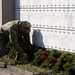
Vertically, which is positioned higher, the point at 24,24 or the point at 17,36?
the point at 24,24

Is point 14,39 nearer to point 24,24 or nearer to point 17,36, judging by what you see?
point 17,36

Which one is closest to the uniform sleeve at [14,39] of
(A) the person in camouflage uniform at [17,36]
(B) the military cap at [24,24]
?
(A) the person in camouflage uniform at [17,36]

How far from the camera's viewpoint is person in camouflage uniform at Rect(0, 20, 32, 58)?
12.1 meters

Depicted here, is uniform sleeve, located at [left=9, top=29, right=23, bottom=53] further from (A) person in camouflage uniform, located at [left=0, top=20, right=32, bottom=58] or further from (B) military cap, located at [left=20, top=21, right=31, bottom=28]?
(B) military cap, located at [left=20, top=21, right=31, bottom=28]

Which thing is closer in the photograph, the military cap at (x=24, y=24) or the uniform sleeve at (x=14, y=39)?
the uniform sleeve at (x=14, y=39)

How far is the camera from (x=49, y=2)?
1218 centimetres

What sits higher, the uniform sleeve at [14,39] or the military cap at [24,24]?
the military cap at [24,24]

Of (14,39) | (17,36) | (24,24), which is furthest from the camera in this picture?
(24,24)

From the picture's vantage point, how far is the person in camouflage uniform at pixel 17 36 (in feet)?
39.6

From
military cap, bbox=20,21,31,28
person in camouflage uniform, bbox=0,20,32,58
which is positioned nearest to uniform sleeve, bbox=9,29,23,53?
person in camouflage uniform, bbox=0,20,32,58

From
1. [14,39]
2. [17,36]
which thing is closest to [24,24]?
[17,36]

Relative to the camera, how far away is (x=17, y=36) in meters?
12.2

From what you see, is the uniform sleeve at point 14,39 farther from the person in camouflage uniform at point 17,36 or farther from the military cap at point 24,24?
the military cap at point 24,24

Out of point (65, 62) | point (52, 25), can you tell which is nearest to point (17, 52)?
point (52, 25)
